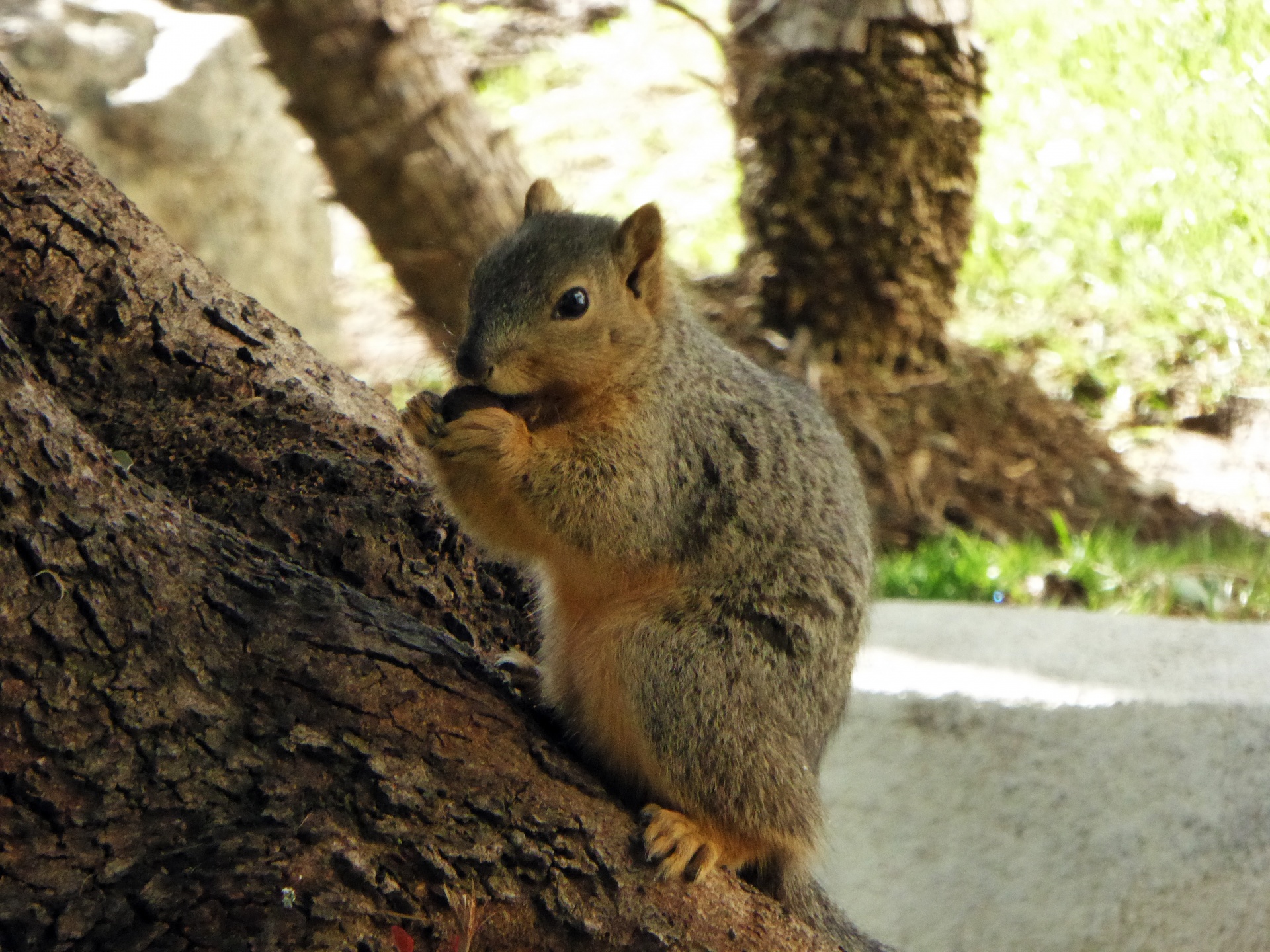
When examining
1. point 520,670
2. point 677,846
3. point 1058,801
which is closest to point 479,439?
point 520,670

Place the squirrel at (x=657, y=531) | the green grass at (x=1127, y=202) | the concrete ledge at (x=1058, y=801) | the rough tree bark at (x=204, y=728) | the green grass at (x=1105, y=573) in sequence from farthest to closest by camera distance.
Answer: the green grass at (x=1105, y=573)
the green grass at (x=1127, y=202)
the concrete ledge at (x=1058, y=801)
the squirrel at (x=657, y=531)
the rough tree bark at (x=204, y=728)

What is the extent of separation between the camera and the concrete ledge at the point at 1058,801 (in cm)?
359

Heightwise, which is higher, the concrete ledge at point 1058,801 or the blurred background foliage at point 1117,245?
the blurred background foliage at point 1117,245

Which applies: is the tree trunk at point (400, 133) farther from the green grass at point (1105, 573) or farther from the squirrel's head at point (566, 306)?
the squirrel's head at point (566, 306)

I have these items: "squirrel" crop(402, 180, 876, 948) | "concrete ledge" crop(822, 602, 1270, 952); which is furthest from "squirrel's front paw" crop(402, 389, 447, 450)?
"concrete ledge" crop(822, 602, 1270, 952)

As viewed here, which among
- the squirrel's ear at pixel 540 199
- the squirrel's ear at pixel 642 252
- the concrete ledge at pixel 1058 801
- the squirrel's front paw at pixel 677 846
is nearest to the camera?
the squirrel's front paw at pixel 677 846

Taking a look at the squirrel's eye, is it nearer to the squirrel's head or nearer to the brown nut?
the squirrel's head

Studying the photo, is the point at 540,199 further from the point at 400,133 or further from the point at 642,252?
the point at 400,133

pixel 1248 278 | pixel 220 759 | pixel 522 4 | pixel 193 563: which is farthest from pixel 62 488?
pixel 522 4

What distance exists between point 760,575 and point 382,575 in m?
0.68

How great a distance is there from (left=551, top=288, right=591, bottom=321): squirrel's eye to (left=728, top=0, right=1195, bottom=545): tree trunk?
11.7ft

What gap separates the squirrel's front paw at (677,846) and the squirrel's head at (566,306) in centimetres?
78

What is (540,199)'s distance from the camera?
3.02 metres

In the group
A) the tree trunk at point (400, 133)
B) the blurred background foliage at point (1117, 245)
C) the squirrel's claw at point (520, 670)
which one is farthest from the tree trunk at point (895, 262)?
the squirrel's claw at point (520, 670)
